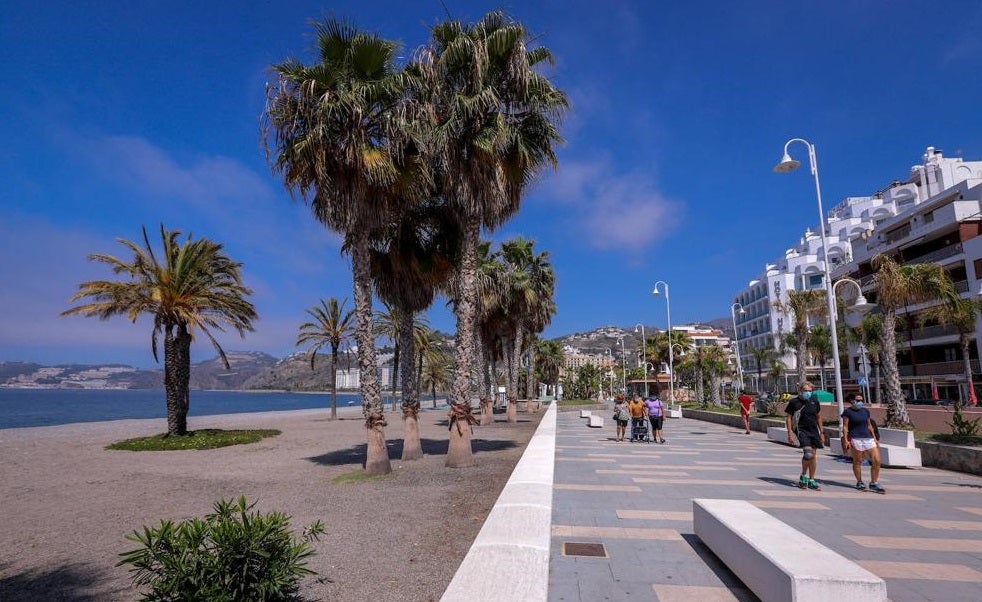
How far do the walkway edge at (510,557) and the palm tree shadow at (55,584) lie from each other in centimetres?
393

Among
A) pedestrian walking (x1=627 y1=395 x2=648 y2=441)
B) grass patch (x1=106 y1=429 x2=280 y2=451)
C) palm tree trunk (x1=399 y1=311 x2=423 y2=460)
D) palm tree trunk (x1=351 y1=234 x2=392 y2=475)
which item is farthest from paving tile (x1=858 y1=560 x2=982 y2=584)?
grass patch (x1=106 y1=429 x2=280 y2=451)

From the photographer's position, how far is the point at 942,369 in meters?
39.3

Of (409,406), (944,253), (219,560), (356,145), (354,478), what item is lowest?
(354,478)

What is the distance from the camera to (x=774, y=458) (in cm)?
1359

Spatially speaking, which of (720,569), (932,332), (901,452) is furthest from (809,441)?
(932,332)

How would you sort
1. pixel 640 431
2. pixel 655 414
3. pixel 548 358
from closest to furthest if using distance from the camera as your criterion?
1. pixel 655 414
2. pixel 640 431
3. pixel 548 358

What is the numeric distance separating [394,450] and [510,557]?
45.0 ft

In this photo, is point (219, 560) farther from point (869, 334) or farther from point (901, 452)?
point (869, 334)

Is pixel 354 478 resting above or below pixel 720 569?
below

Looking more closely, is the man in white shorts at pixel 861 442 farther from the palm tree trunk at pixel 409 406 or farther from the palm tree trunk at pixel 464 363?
the palm tree trunk at pixel 409 406

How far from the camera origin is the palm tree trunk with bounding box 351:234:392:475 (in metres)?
12.0

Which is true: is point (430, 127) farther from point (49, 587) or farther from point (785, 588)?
point (785, 588)

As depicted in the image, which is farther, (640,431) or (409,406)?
(640,431)

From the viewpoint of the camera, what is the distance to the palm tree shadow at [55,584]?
17.4 ft
